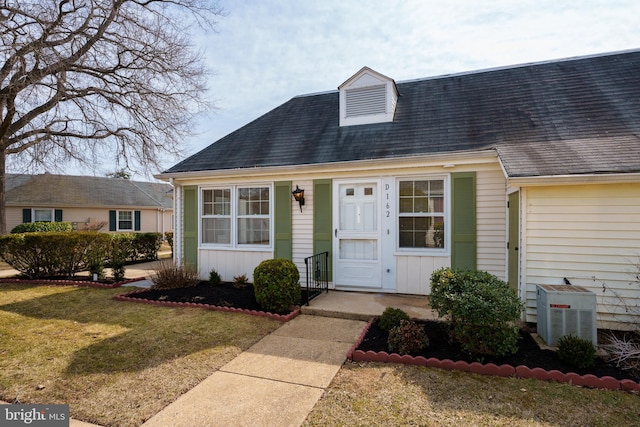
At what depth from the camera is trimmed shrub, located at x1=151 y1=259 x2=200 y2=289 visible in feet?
24.4

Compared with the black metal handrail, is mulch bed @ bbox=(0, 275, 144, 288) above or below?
below

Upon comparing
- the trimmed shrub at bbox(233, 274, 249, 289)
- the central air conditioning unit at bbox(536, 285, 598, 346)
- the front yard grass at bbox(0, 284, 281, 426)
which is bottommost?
the front yard grass at bbox(0, 284, 281, 426)

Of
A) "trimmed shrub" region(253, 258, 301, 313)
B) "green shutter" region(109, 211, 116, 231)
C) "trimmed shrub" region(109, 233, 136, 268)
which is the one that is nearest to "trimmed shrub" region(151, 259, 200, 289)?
"trimmed shrub" region(109, 233, 136, 268)

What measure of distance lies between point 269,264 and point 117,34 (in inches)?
434

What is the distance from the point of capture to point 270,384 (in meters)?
3.32

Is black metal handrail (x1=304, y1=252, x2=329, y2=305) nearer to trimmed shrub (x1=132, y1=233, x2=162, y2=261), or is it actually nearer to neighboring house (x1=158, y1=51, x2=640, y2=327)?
neighboring house (x1=158, y1=51, x2=640, y2=327)

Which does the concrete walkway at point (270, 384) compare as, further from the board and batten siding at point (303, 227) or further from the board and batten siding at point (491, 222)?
the board and batten siding at point (491, 222)

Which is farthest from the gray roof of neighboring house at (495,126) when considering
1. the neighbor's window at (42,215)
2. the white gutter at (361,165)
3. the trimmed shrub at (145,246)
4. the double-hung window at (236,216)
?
the neighbor's window at (42,215)

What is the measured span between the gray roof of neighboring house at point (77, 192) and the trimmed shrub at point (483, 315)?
54.0 feet

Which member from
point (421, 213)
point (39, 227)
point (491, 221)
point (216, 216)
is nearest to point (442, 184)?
point (421, 213)

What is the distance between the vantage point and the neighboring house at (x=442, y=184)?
4676 millimetres

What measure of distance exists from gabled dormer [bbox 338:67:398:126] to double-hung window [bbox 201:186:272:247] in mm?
2792

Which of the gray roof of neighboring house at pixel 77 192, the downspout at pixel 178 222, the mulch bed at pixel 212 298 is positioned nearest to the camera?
the mulch bed at pixel 212 298

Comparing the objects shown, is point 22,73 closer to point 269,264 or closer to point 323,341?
point 269,264
